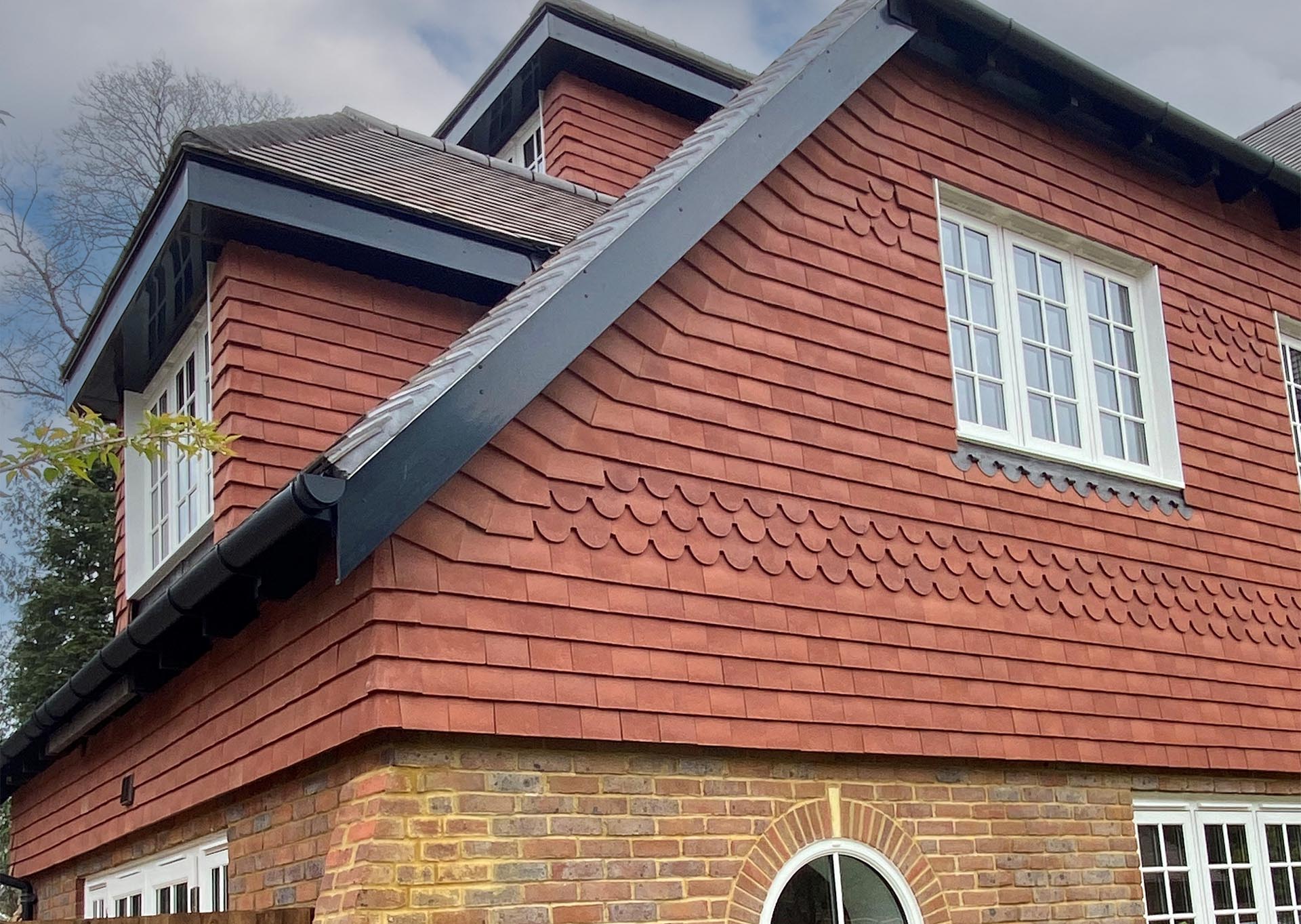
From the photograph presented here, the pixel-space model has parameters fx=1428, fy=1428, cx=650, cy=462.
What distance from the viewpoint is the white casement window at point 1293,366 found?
9.50 meters

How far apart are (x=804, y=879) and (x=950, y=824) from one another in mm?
910

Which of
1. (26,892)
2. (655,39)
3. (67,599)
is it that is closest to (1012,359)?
(655,39)

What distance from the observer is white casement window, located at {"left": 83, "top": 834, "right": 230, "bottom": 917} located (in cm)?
657

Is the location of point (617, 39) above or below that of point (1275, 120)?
below

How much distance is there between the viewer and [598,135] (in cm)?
1170

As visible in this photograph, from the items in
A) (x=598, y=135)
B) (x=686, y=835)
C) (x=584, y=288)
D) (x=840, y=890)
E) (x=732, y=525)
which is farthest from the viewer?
(x=598, y=135)

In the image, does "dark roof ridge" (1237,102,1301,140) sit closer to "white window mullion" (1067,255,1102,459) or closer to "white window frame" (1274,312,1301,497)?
"white window frame" (1274,312,1301,497)

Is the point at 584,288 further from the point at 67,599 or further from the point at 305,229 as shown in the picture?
the point at 67,599

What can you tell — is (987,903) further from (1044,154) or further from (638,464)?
(1044,154)

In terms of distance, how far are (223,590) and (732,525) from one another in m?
2.14

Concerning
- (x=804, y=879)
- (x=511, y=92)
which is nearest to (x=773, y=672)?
(x=804, y=879)

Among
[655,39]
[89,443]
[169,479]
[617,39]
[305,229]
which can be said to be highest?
[655,39]

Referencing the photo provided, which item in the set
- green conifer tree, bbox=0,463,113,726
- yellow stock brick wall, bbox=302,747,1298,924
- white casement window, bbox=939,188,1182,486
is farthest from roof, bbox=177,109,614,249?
green conifer tree, bbox=0,463,113,726

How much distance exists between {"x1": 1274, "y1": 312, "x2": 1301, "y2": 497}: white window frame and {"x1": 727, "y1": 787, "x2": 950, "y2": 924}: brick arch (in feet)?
15.1
